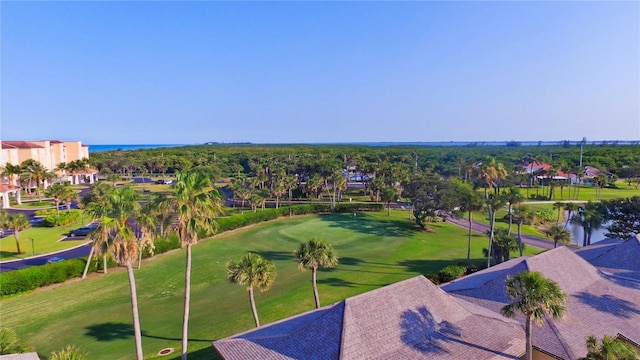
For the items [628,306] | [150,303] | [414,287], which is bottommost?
[150,303]

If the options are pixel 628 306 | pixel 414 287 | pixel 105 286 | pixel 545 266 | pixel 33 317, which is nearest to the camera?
pixel 414 287

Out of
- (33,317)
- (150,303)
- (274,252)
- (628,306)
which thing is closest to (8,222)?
(33,317)

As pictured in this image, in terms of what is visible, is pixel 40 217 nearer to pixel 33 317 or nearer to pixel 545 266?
pixel 33 317

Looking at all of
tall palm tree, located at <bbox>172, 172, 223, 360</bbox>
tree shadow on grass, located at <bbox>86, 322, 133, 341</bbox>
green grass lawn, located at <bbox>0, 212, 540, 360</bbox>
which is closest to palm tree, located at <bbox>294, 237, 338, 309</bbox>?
green grass lawn, located at <bbox>0, 212, 540, 360</bbox>

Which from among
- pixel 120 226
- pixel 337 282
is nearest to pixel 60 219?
pixel 337 282

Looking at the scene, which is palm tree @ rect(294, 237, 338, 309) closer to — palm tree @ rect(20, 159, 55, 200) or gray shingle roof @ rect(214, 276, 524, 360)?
gray shingle roof @ rect(214, 276, 524, 360)

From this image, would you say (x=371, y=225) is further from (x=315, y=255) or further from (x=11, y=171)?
(x=11, y=171)
